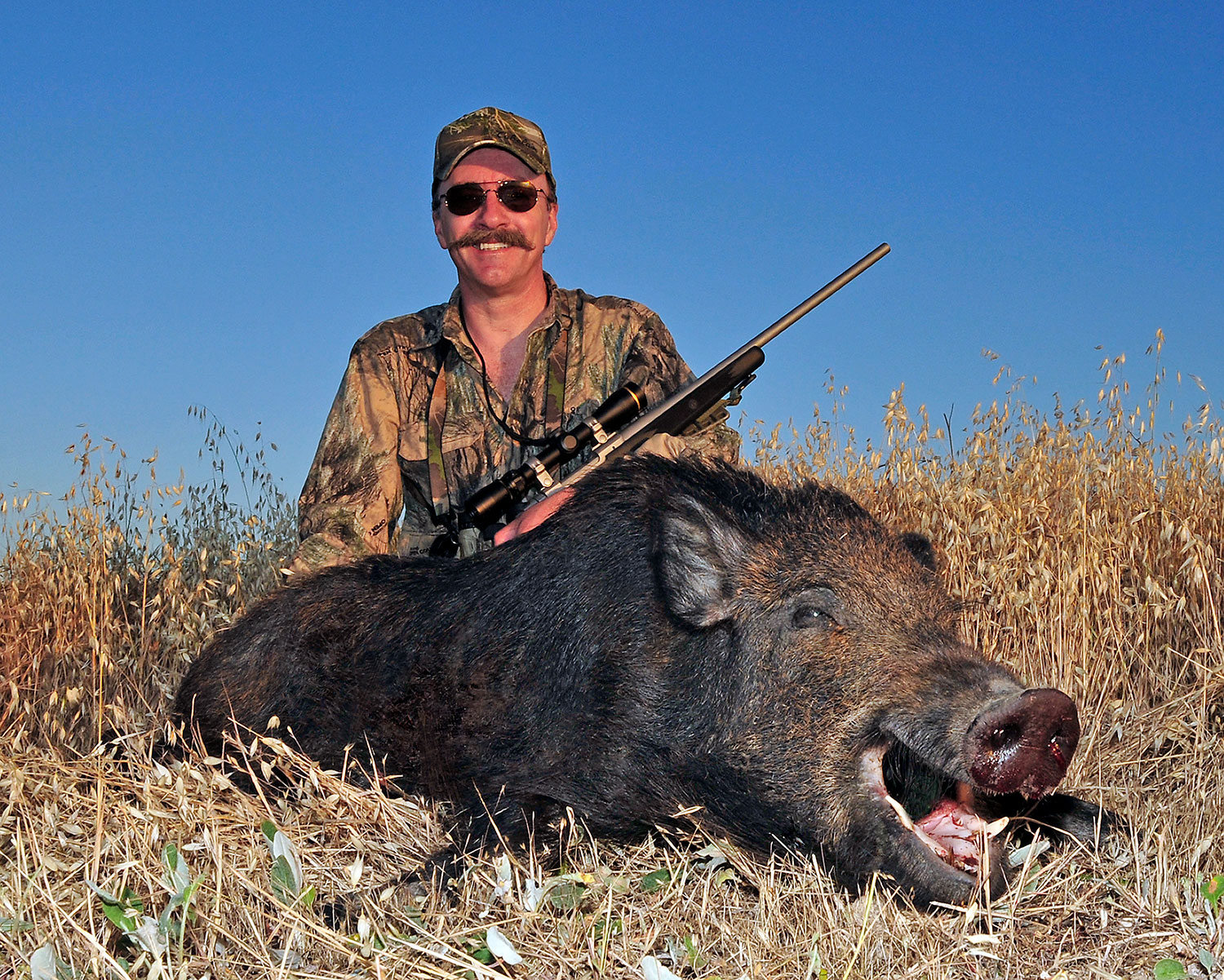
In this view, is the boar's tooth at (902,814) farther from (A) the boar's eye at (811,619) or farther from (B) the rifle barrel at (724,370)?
(B) the rifle barrel at (724,370)

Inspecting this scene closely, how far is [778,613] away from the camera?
3.10 metres

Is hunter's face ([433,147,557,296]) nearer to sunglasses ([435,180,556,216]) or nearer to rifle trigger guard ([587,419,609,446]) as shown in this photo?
sunglasses ([435,180,556,216])

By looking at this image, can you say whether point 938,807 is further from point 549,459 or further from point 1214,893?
point 549,459

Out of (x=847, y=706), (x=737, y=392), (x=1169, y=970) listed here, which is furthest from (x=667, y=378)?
(x=1169, y=970)

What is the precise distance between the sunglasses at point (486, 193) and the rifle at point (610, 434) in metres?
1.40

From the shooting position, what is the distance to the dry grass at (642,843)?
8.98ft

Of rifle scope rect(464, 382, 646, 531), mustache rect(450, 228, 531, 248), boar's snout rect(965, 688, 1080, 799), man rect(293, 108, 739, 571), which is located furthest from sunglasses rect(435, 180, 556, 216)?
boar's snout rect(965, 688, 1080, 799)

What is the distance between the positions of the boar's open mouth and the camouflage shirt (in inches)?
104

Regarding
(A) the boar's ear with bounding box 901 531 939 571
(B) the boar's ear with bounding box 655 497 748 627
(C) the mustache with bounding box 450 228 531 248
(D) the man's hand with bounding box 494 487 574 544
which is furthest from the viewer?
(C) the mustache with bounding box 450 228 531 248

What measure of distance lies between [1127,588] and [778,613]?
285 centimetres

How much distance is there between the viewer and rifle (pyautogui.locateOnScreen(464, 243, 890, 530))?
199 inches

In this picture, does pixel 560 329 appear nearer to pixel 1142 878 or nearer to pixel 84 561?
pixel 84 561

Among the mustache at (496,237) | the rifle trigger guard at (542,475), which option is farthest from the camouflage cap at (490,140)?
the rifle trigger guard at (542,475)

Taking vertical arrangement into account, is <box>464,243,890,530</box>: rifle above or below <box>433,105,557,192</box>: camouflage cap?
below
